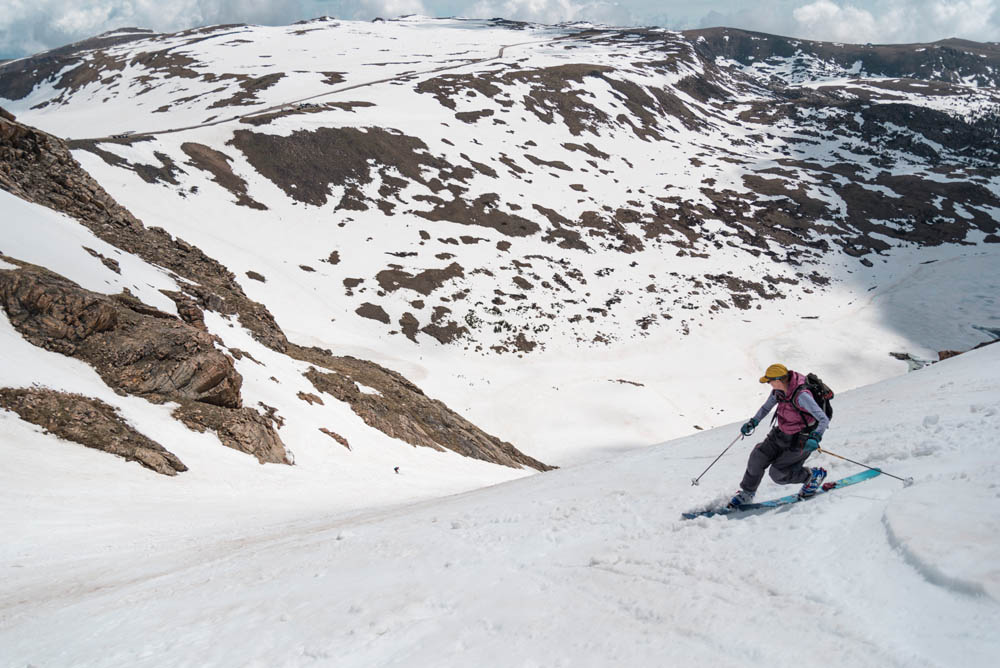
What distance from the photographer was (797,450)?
762 centimetres

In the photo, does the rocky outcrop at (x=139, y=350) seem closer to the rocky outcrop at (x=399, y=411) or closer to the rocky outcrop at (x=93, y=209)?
the rocky outcrop at (x=399, y=411)

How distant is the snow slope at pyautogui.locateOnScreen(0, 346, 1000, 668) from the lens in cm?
451

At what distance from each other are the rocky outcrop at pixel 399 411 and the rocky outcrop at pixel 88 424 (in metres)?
10.2

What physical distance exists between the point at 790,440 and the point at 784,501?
2.72 ft

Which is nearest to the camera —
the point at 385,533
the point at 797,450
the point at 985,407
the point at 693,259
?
the point at 797,450

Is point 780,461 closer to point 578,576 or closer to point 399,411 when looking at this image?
point 578,576

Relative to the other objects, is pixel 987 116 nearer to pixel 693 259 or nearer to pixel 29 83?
pixel 693 259

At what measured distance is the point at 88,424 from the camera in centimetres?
1439

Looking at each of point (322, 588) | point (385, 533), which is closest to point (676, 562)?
point (322, 588)

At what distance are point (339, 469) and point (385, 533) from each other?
10.7 metres

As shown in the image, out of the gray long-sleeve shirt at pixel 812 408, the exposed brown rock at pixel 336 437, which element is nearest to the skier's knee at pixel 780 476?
the gray long-sleeve shirt at pixel 812 408

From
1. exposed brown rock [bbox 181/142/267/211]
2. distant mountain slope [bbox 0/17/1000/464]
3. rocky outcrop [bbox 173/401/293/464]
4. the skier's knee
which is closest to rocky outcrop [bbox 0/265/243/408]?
rocky outcrop [bbox 173/401/293/464]

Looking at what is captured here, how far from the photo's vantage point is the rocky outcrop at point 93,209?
26.4 meters

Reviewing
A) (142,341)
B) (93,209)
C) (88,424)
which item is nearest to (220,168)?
(93,209)
